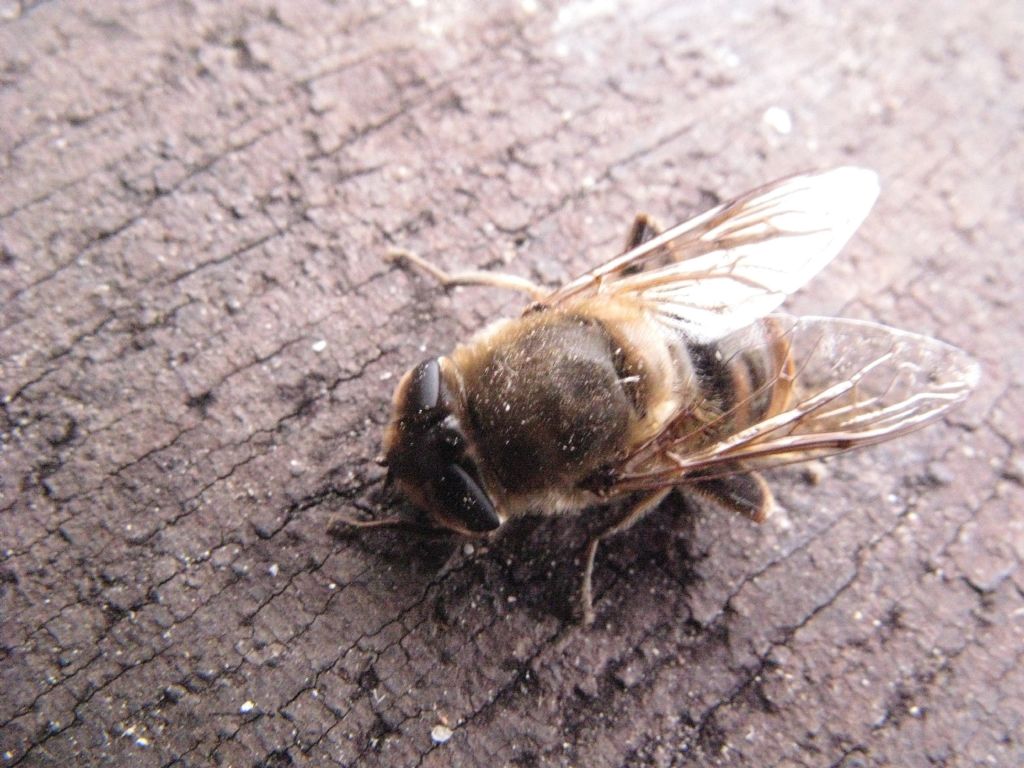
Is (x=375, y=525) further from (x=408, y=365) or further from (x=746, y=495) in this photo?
(x=746, y=495)

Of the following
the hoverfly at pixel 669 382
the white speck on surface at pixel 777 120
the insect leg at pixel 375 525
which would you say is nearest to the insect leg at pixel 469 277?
the hoverfly at pixel 669 382

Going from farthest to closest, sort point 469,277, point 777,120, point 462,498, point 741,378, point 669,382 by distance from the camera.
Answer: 1. point 777,120
2. point 469,277
3. point 741,378
4. point 669,382
5. point 462,498

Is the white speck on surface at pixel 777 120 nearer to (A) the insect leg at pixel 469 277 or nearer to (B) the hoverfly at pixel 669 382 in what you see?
(B) the hoverfly at pixel 669 382

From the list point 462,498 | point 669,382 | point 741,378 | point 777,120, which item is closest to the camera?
point 462,498

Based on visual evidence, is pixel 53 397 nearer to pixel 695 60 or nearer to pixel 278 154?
pixel 278 154

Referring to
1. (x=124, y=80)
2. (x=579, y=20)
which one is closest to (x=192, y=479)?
(x=124, y=80)

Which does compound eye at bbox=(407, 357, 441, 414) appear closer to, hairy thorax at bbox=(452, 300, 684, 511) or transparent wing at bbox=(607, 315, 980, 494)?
hairy thorax at bbox=(452, 300, 684, 511)

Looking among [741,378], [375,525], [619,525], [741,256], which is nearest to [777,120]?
[741,256]
